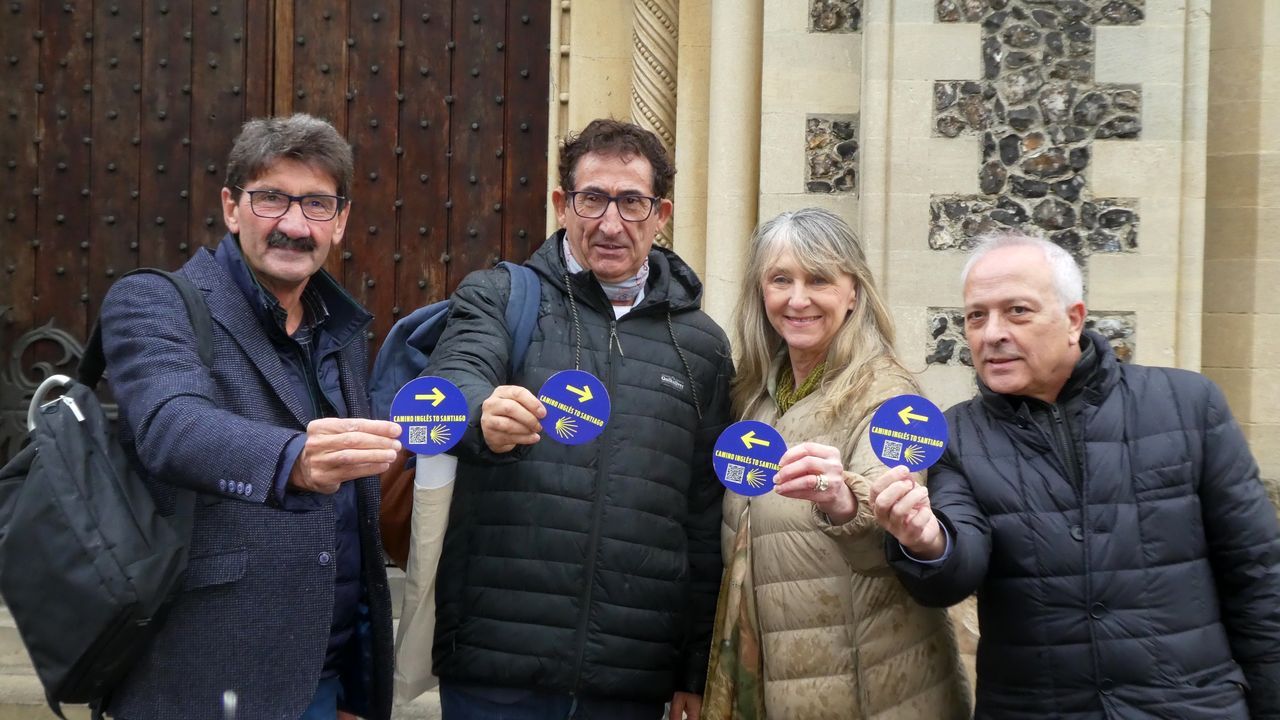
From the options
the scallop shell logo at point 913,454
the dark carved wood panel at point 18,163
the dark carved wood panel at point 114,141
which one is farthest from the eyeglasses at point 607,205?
the dark carved wood panel at point 18,163

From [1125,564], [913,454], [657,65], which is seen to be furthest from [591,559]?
[657,65]

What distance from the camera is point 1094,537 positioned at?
2.13 metres

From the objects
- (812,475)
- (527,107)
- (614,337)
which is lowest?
(812,475)

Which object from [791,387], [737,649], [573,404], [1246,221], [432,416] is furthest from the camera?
[1246,221]

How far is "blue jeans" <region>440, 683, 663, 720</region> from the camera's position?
8.01ft

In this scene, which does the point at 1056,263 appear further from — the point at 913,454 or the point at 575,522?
the point at 575,522

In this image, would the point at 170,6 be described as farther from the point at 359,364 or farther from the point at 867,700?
the point at 867,700

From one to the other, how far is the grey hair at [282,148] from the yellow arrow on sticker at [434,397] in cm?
56

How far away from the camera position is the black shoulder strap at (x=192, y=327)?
2.12 meters

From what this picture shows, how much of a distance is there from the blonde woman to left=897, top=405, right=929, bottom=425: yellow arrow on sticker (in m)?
0.13

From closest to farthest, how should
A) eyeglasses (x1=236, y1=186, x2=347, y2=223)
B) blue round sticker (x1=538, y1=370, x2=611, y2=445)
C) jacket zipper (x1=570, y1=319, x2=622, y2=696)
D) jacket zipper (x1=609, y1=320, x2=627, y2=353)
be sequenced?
1. blue round sticker (x1=538, y1=370, x2=611, y2=445)
2. eyeglasses (x1=236, y1=186, x2=347, y2=223)
3. jacket zipper (x1=570, y1=319, x2=622, y2=696)
4. jacket zipper (x1=609, y1=320, x2=627, y2=353)

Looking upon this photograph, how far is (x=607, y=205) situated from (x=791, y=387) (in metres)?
0.56

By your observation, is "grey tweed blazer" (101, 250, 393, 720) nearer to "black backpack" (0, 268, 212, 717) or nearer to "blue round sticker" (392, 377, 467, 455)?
"black backpack" (0, 268, 212, 717)

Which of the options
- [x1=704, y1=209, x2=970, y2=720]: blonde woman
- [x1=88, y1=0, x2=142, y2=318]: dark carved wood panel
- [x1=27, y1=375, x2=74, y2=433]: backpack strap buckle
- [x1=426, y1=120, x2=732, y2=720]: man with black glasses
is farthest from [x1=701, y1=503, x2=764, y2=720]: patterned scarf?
[x1=88, y1=0, x2=142, y2=318]: dark carved wood panel
